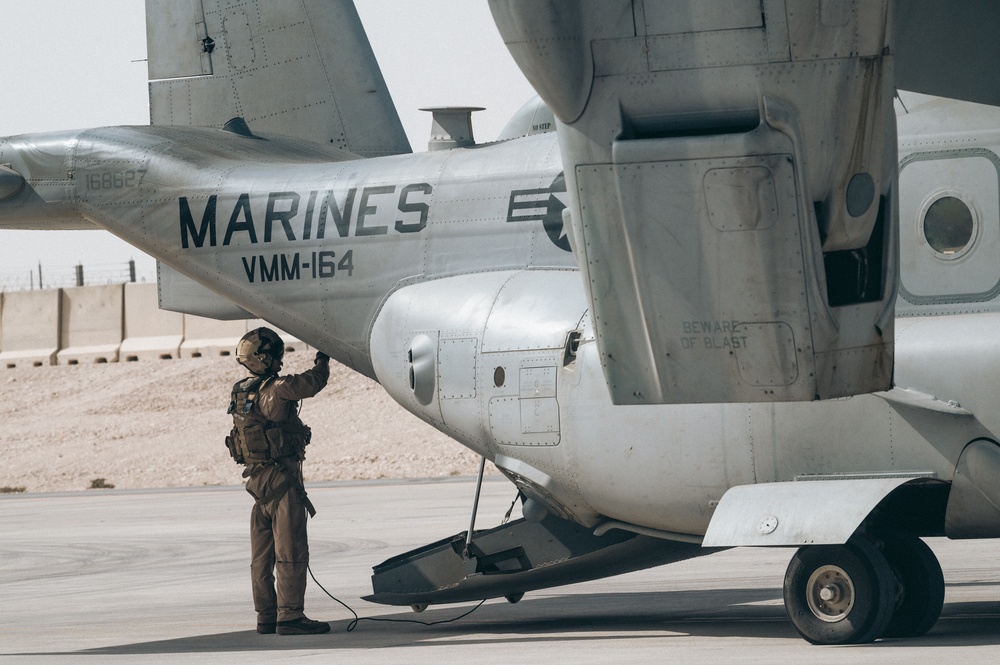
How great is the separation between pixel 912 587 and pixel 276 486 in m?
4.13

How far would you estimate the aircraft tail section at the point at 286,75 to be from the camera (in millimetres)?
12578

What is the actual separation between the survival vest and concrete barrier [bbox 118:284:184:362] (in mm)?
34109

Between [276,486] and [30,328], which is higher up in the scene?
[276,486]

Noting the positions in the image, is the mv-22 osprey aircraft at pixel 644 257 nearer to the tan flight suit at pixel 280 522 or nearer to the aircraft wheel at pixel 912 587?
the aircraft wheel at pixel 912 587

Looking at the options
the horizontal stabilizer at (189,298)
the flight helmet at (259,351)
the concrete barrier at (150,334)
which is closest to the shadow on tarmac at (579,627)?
the flight helmet at (259,351)

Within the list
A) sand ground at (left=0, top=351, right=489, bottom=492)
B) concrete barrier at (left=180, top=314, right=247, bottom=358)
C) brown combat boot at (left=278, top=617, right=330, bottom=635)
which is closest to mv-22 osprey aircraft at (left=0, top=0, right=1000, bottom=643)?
brown combat boot at (left=278, top=617, right=330, bottom=635)

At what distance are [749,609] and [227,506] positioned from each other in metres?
14.8

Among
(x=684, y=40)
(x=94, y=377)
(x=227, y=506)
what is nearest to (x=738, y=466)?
(x=684, y=40)

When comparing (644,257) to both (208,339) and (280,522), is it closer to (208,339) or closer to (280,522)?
(280,522)

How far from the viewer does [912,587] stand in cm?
821

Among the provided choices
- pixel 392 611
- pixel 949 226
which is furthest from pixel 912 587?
pixel 392 611

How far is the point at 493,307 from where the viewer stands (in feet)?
31.2

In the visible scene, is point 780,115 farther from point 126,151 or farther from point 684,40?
point 126,151

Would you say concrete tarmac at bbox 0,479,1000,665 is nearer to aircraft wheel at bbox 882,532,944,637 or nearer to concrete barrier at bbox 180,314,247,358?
aircraft wheel at bbox 882,532,944,637
